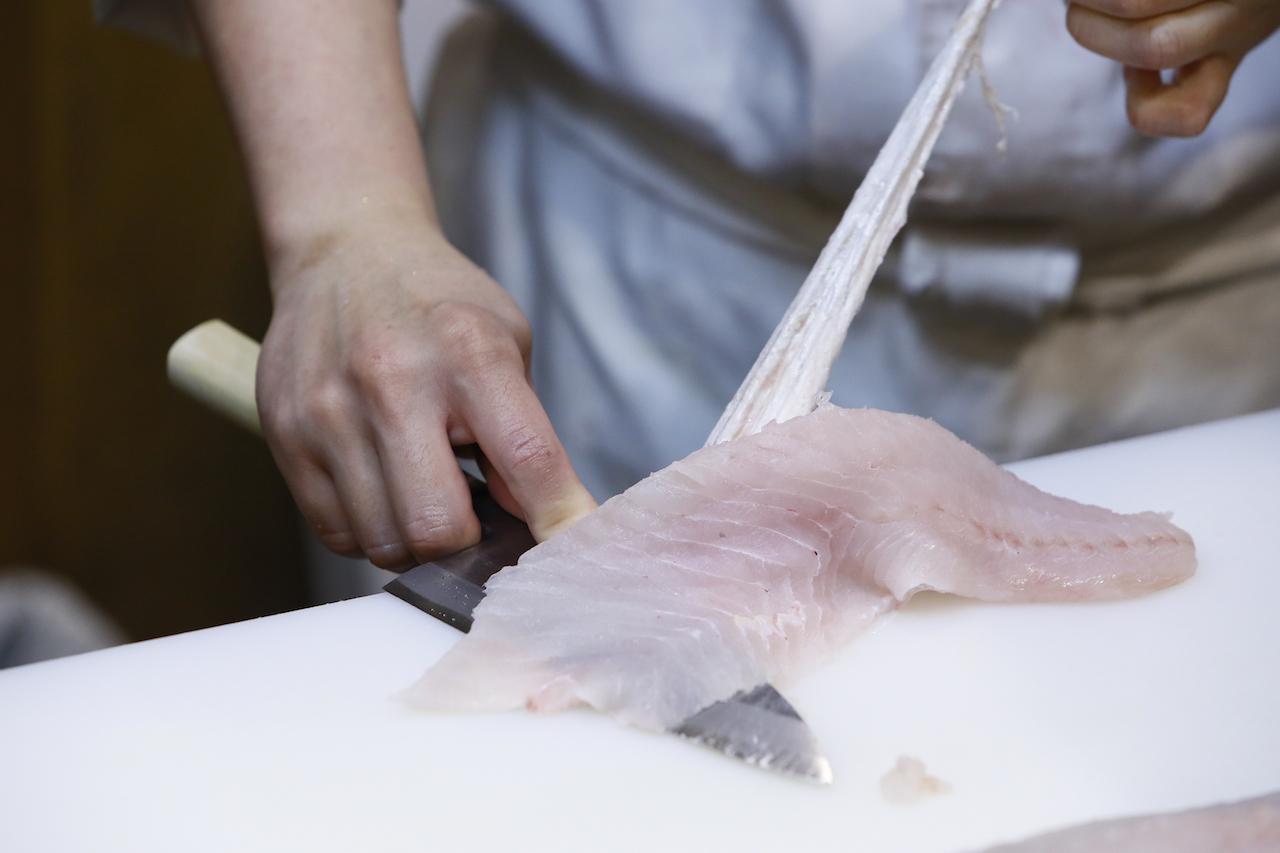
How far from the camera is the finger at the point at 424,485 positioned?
0.80m

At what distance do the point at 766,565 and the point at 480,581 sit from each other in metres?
0.19

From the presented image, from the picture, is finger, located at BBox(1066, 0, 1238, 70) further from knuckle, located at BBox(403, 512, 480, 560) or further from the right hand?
knuckle, located at BBox(403, 512, 480, 560)

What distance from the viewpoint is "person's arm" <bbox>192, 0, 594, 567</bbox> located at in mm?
816

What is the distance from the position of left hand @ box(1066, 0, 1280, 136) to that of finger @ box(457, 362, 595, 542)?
1.85 feet

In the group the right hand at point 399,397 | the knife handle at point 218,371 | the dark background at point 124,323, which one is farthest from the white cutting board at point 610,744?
the dark background at point 124,323

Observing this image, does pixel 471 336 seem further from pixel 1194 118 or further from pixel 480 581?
pixel 1194 118

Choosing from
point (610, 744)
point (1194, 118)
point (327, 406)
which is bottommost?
point (610, 744)

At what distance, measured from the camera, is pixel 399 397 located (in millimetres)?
844

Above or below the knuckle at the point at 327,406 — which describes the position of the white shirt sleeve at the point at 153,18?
above

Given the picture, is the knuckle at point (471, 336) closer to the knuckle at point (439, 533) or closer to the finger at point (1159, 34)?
the knuckle at point (439, 533)

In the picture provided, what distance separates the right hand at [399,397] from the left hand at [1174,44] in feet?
1.75

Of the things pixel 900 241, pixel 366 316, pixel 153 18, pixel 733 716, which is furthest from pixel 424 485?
pixel 153 18

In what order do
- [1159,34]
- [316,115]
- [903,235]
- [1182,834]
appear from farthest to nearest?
[903,235] → [316,115] → [1159,34] → [1182,834]

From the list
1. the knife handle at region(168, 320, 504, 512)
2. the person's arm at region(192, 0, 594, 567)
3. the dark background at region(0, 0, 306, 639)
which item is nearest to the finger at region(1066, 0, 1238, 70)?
the person's arm at region(192, 0, 594, 567)
